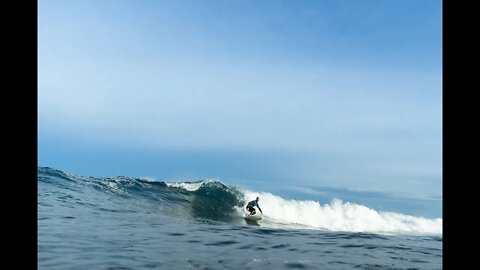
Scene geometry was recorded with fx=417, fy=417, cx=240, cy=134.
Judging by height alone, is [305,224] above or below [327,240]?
below

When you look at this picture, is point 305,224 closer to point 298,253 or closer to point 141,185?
point 141,185

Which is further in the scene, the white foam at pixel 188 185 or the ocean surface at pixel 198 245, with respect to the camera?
the white foam at pixel 188 185

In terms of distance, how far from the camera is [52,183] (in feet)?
71.7

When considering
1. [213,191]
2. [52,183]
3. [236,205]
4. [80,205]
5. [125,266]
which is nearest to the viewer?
[125,266]

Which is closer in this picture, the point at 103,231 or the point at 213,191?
the point at 103,231

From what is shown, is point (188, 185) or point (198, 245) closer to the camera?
point (198, 245)

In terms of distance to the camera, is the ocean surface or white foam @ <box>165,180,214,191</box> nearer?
the ocean surface

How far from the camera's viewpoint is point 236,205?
24.6 metres

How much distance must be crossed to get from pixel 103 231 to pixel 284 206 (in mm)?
18113
